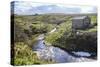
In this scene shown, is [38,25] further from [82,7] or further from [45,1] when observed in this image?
[82,7]

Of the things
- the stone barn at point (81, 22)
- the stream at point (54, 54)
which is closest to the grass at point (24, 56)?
the stream at point (54, 54)

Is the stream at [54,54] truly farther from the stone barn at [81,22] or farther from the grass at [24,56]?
the stone barn at [81,22]

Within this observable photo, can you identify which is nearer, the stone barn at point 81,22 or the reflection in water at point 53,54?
the reflection in water at point 53,54

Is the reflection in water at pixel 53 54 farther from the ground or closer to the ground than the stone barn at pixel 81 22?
closer to the ground

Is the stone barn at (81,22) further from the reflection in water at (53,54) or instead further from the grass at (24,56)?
the grass at (24,56)

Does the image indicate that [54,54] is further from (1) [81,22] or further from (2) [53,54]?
(1) [81,22]

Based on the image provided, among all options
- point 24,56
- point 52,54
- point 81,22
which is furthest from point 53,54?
point 81,22
